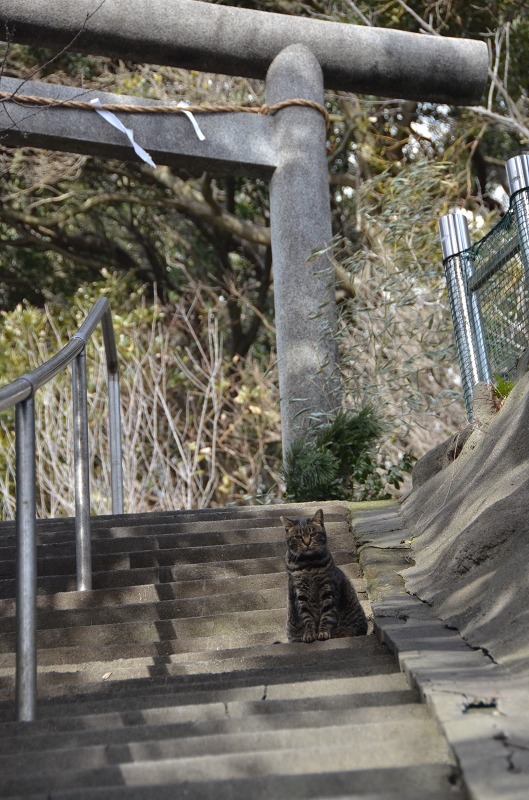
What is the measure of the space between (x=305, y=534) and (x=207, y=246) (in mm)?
9588

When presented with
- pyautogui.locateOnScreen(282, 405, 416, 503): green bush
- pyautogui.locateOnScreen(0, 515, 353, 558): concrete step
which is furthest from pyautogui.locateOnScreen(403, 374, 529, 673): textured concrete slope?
pyautogui.locateOnScreen(282, 405, 416, 503): green bush

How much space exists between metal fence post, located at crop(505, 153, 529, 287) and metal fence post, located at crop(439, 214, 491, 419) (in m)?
0.64

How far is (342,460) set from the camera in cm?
567

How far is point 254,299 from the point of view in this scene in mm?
12664

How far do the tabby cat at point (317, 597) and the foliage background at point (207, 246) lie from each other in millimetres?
3568

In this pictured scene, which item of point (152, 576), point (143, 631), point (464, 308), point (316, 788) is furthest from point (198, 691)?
point (464, 308)

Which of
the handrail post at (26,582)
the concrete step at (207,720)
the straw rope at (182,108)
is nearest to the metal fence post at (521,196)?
the concrete step at (207,720)

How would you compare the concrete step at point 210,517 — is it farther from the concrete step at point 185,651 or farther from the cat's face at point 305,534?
the concrete step at point 185,651

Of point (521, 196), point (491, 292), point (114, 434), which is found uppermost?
point (521, 196)

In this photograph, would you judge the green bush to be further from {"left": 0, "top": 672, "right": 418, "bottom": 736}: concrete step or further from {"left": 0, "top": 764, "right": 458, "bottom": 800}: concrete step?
{"left": 0, "top": 764, "right": 458, "bottom": 800}: concrete step

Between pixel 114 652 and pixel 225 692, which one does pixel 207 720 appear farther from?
pixel 114 652

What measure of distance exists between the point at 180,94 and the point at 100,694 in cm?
911

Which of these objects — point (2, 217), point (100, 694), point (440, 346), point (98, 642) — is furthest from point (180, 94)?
point (100, 694)

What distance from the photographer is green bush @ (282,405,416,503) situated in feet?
17.9
